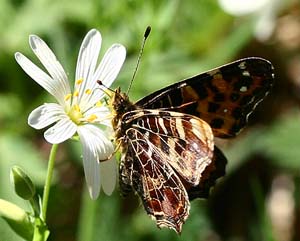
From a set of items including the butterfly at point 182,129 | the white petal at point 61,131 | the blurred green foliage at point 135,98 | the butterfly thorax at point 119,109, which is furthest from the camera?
the blurred green foliage at point 135,98

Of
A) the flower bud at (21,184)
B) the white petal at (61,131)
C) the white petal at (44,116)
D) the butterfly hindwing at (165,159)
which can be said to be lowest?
the butterfly hindwing at (165,159)

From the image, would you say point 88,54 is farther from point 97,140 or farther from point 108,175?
point 108,175

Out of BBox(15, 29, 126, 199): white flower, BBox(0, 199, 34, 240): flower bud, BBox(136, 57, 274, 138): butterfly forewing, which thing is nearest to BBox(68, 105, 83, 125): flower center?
BBox(15, 29, 126, 199): white flower

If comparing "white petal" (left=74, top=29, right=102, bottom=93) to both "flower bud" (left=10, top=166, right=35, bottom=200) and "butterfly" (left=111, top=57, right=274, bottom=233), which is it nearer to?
"butterfly" (left=111, top=57, right=274, bottom=233)

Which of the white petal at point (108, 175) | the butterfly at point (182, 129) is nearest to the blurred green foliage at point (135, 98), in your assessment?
the butterfly at point (182, 129)

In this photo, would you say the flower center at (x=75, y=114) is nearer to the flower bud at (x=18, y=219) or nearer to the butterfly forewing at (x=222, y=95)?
the butterfly forewing at (x=222, y=95)

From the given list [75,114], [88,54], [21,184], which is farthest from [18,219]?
[88,54]
